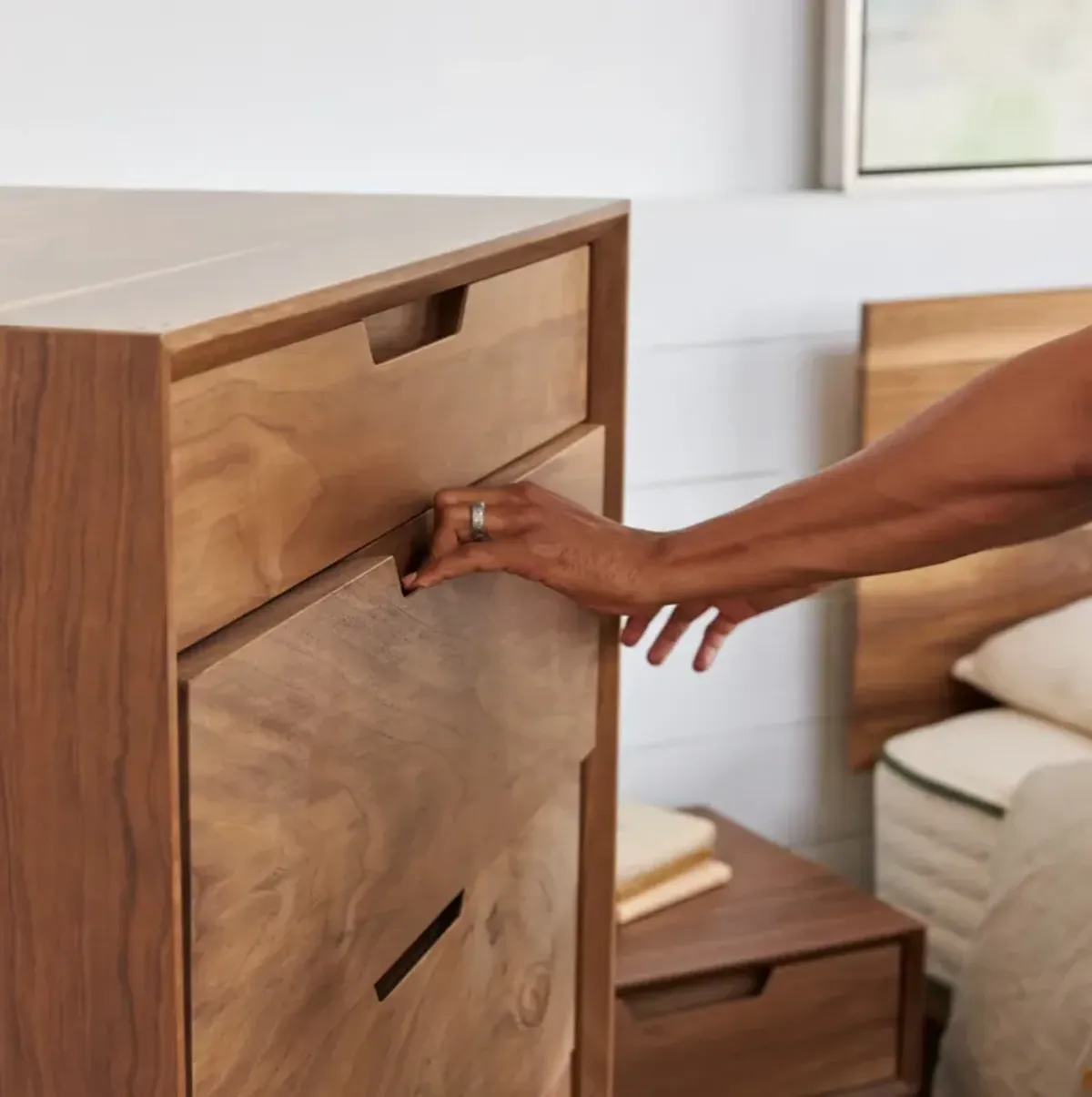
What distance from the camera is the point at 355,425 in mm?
781

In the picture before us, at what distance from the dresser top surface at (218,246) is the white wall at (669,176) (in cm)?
35

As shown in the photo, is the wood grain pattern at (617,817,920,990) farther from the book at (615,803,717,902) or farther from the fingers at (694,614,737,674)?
the fingers at (694,614,737,674)

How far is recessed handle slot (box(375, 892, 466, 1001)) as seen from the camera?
2.85ft

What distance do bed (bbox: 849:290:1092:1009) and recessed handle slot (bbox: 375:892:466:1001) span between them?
101cm

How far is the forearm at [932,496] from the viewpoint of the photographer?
0.84 m

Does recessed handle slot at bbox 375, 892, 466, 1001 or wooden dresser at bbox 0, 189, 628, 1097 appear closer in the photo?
wooden dresser at bbox 0, 189, 628, 1097

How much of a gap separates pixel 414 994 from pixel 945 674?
52.9 inches

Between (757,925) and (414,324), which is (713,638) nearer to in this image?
(414,324)

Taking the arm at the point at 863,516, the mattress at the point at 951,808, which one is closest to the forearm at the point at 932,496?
the arm at the point at 863,516

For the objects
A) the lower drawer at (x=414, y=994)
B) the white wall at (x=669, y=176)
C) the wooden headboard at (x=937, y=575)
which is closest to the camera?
the lower drawer at (x=414, y=994)

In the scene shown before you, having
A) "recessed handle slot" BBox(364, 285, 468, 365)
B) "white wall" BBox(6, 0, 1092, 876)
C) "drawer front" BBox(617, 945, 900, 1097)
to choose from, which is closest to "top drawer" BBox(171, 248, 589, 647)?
"recessed handle slot" BBox(364, 285, 468, 365)

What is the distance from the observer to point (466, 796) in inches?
36.6

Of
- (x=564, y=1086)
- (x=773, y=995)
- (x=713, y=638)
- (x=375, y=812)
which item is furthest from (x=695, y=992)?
→ (x=375, y=812)

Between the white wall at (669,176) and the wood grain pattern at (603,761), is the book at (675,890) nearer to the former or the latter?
the white wall at (669,176)
